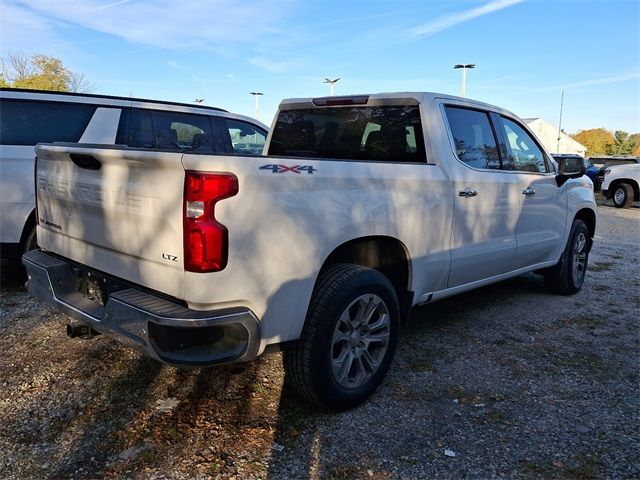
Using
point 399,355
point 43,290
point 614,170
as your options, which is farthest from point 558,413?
point 614,170

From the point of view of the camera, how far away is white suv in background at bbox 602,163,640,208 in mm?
16625

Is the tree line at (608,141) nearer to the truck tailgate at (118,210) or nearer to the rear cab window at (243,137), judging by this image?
the rear cab window at (243,137)

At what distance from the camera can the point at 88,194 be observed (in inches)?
109

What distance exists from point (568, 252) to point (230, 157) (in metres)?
4.40

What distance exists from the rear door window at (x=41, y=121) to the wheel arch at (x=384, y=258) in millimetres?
3434

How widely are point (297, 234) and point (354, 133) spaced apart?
1619mm

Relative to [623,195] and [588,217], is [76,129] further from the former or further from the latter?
[623,195]

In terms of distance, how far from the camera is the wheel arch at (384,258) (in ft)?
9.95

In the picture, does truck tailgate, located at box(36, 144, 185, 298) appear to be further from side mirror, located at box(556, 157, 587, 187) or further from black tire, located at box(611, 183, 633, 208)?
black tire, located at box(611, 183, 633, 208)

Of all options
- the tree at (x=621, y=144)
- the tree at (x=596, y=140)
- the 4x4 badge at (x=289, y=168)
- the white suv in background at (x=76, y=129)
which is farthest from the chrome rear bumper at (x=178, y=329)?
the tree at (x=596, y=140)

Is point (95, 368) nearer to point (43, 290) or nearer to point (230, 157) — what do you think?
point (43, 290)

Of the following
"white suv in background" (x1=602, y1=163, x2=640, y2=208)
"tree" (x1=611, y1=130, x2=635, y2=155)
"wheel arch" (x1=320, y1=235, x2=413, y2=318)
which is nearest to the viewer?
"wheel arch" (x1=320, y1=235, x2=413, y2=318)

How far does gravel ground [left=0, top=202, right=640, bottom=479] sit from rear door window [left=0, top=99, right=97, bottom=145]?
167 cm

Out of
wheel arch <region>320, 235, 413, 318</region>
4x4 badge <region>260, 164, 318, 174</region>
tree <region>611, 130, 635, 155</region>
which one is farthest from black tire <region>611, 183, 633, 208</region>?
tree <region>611, 130, 635, 155</region>
